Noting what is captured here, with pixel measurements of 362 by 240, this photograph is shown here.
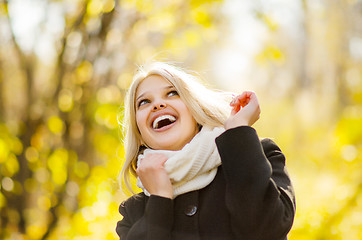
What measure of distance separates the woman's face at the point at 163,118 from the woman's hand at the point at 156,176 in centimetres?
9

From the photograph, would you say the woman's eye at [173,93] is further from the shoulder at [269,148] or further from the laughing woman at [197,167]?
the shoulder at [269,148]

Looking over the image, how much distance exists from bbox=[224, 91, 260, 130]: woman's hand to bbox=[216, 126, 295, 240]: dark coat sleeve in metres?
0.04

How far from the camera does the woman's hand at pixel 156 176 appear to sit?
136cm

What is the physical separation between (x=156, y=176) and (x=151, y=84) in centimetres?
39

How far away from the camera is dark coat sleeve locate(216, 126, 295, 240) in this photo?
1.20 metres

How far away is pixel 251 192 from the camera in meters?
A: 1.19

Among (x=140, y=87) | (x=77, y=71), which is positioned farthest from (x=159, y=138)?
(x=77, y=71)

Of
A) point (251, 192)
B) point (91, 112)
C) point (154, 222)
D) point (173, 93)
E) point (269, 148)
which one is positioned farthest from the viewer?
point (91, 112)

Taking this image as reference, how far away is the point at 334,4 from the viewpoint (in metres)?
6.46

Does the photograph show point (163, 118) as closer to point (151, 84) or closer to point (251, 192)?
point (151, 84)

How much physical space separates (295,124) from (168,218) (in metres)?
7.05

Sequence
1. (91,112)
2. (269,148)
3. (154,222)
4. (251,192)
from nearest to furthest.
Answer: (251,192)
(154,222)
(269,148)
(91,112)

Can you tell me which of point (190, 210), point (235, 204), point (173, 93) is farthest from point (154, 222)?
point (173, 93)

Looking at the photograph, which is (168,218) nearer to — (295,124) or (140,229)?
(140,229)
